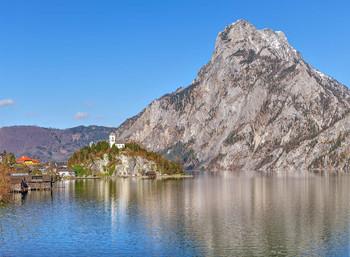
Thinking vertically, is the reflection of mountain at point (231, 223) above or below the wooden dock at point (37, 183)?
below

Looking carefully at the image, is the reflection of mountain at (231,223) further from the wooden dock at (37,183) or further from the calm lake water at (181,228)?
the wooden dock at (37,183)

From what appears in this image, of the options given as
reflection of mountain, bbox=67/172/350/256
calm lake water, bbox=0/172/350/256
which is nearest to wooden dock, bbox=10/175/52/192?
calm lake water, bbox=0/172/350/256

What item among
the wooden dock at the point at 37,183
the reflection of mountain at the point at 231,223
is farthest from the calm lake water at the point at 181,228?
the wooden dock at the point at 37,183

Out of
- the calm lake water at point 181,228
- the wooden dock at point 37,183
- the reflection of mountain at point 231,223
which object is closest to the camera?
the calm lake water at point 181,228

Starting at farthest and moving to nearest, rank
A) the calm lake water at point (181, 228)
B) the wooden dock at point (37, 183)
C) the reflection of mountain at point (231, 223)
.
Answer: the wooden dock at point (37, 183) → the reflection of mountain at point (231, 223) → the calm lake water at point (181, 228)

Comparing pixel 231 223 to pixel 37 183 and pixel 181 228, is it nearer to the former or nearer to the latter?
pixel 181 228

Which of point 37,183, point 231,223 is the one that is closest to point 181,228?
point 231,223

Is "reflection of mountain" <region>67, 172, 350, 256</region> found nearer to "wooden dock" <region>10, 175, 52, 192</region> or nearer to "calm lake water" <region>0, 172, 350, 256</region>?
"calm lake water" <region>0, 172, 350, 256</region>

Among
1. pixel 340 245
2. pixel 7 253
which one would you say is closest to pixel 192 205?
pixel 340 245

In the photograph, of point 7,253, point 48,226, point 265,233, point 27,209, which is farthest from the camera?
point 27,209

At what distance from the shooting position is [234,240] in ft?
225

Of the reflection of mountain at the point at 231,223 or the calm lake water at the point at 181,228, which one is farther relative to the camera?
the reflection of mountain at the point at 231,223

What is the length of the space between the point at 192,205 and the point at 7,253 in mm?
59576

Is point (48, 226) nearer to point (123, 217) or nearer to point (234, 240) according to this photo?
point (123, 217)
